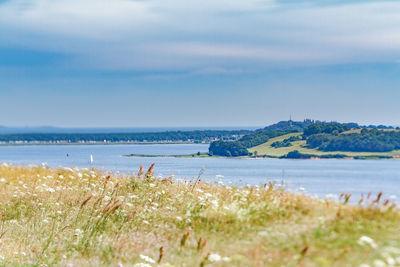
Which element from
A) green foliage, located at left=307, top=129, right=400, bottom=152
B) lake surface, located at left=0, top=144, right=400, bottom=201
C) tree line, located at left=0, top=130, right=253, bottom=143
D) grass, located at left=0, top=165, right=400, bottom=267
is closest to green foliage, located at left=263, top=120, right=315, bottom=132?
tree line, located at left=0, top=130, right=253, bottom=143

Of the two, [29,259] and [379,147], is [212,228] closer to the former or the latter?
[29,259]

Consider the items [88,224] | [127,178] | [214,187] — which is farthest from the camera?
[127,178]

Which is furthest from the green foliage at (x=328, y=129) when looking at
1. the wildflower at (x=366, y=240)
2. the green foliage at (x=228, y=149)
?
the wildflower at (x=366, y=240)

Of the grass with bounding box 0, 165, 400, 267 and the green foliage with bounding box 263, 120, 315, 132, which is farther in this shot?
the green foliage with bounding box 263, 120, 315, 132

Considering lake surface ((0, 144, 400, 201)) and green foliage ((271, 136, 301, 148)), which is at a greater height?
green foliage ((271, 136, 301, 148))

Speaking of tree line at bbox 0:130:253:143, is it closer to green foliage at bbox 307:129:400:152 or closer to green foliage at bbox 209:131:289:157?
green foliage at bbox 209:131:289:157

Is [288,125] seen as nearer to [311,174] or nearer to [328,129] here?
[328,129]

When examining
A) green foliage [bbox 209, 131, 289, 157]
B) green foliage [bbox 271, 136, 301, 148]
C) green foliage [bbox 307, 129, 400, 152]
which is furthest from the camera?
green foliage [bbox 271, 136, 301, 148]

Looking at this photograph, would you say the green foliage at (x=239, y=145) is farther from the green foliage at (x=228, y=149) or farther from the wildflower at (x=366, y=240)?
the wildflower at (x=366, y=240)

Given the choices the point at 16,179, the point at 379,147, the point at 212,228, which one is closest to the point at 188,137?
the point at 379,147
